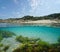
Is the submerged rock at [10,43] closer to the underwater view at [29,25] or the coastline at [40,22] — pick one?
the underwater view at [29,25]

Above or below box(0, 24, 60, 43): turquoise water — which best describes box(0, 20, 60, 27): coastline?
above

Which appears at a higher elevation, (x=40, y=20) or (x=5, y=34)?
(x=40, y=20)

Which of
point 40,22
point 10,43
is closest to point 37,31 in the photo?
point 40,22

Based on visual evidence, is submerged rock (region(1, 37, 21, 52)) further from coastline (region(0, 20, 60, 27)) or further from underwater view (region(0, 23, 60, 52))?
coastline (region(0, 20, 60, 27))

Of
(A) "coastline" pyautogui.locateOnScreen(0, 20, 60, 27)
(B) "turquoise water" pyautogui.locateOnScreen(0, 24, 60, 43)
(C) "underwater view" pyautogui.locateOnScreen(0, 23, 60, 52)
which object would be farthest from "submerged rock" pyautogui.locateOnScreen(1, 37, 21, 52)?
(A) "coastline" pyautogui.locateOnScreen(0, 20, 60, 27)

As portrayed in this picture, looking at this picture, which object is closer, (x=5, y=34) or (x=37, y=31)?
(x=37, y=31)

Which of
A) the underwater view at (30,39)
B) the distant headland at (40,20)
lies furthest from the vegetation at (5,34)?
the distant headland at (40,20)

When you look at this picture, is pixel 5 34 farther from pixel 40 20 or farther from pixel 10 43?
pixel 40 20

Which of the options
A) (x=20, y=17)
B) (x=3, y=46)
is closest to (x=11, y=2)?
(x=20, y=17)
